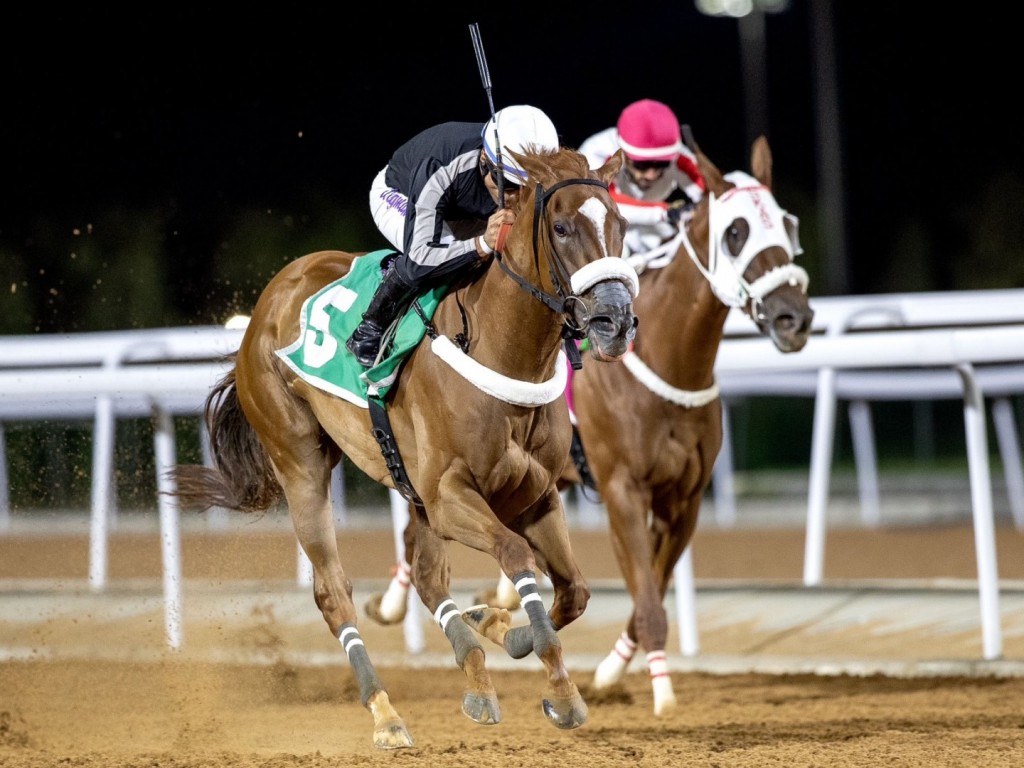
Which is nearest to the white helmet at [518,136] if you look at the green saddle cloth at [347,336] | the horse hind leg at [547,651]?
the green saddle cloth at [347,336]

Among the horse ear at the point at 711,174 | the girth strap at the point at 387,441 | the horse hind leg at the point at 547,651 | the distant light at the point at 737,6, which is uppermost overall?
the distant light at the point at 737,6

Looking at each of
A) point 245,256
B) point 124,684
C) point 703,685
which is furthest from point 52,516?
point 245,256

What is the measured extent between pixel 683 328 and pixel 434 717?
1687mm

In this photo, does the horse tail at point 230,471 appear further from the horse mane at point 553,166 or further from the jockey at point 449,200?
the horse mane at point 553,166

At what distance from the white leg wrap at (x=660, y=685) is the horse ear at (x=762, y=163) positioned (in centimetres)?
181

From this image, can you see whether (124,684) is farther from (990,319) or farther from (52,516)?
(990,319)

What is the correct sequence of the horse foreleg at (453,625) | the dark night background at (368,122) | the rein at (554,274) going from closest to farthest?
the rein at (554,274), the horse foreleg at (453,625), the dark night background at (368,122)

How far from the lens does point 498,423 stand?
370 centimetres

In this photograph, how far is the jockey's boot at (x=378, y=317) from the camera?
157 inches

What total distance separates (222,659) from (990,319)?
3.90 meters

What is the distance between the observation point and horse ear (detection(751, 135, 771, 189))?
526 cm

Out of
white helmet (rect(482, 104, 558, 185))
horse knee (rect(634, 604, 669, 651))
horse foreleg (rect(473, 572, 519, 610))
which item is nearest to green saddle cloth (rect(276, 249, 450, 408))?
white helmet (rect(482, 104, 558, 185))

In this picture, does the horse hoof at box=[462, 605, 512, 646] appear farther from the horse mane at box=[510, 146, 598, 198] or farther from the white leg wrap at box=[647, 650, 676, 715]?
the white leg wrap at box=[647, 650, 676, 715]

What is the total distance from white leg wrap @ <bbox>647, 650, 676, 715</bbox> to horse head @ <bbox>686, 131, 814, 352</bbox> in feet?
3.90
